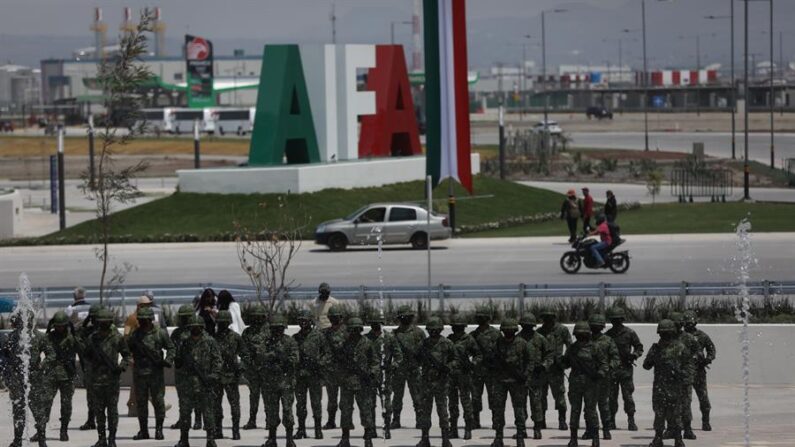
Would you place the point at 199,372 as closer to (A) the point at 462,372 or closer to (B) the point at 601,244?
(A) the point at 462,372

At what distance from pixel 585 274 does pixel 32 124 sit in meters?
134

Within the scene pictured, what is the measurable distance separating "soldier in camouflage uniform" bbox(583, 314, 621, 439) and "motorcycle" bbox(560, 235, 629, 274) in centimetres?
1550

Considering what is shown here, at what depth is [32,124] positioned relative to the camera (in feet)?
531

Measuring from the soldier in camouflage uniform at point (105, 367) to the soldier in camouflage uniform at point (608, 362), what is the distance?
538 cm

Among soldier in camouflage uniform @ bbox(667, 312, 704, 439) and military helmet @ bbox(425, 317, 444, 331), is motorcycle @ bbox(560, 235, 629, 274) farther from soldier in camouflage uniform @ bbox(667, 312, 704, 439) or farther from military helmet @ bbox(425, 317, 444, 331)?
military helmet @ bbox(425, 317, 444, 331)

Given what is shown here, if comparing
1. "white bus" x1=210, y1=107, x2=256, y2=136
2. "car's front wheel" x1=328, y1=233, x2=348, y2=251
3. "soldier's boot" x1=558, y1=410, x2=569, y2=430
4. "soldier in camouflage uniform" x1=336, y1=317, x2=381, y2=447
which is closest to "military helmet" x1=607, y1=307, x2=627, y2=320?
"soldier's boot" x1=558, y1=410, x2=569, y2=430

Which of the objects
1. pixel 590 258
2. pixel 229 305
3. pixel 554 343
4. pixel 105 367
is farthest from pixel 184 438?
pixel 590 258

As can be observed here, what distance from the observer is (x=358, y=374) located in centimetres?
1858

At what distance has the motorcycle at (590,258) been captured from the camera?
34156mm

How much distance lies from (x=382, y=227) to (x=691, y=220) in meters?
9.70

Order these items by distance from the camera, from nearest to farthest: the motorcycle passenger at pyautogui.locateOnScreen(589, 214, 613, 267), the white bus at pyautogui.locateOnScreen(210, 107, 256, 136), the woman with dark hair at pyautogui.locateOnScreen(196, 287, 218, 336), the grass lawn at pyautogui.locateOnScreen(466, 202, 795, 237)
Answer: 1. the woman with dark hair at pyautogui.locateOnScreen(196, 287, 218, 336)
2. the motorcycle passenger at pyautogui.locateOnScreen(589, 214, 613, 267)
3. the grass lawn at pyautogui.locateOnScreen(466, 202, 795, 237)
4. the white bus at pyautogui.locateOnScreen(210, 107, 256, 136)

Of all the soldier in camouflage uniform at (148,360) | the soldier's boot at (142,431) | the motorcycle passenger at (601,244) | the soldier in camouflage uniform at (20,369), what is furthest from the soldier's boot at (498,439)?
the motorcycle passenger at (601,244)

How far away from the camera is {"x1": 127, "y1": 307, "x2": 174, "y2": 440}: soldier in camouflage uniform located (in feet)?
60.8

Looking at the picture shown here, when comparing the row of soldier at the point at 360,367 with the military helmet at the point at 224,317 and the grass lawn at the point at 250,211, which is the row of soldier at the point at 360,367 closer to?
the military helmet at the point at 224,317
